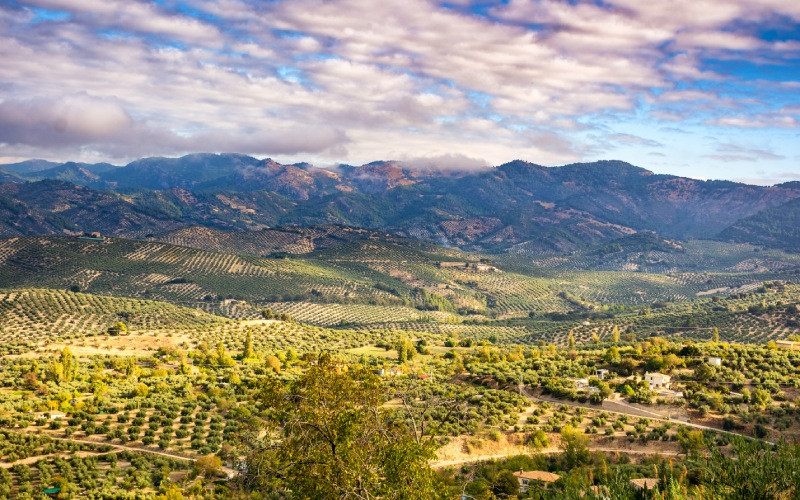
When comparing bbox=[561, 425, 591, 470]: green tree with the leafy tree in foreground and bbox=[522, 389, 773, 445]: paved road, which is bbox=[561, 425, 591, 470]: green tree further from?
the leafy tree in foreground

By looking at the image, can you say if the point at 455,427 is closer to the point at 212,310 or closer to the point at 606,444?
the point at 606,444

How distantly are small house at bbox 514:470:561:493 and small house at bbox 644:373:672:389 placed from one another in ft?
84.4

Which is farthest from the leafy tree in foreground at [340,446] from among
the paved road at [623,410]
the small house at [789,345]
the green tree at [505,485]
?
the small house at [789,345]

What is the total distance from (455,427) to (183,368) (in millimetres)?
36120

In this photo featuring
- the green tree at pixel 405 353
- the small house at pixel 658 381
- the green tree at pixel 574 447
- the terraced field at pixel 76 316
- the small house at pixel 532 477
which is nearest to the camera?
the small house at pixel 532 477

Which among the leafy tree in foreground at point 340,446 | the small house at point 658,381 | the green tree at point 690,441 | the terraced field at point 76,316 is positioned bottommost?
the terraced field at point 76,316

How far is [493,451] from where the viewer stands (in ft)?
182

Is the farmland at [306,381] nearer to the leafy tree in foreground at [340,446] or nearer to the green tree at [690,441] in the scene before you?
the green tree at [690,441]

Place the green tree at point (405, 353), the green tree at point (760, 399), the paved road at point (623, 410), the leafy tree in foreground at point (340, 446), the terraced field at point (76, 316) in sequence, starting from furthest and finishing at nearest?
the terraced field at point (76, 316)
the green tree at point (405, 353)
the green tree at point (760, 399)
the paved road at point (623, 410)
the leafy tree in foreground at point (340, 446)

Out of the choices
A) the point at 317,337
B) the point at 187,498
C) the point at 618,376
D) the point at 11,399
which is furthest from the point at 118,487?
the point at 317,337

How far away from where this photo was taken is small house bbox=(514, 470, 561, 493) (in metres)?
44.7

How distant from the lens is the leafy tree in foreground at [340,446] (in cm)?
2461

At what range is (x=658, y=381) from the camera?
68.9 m

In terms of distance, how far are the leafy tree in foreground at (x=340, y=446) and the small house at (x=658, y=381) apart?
4787cm
